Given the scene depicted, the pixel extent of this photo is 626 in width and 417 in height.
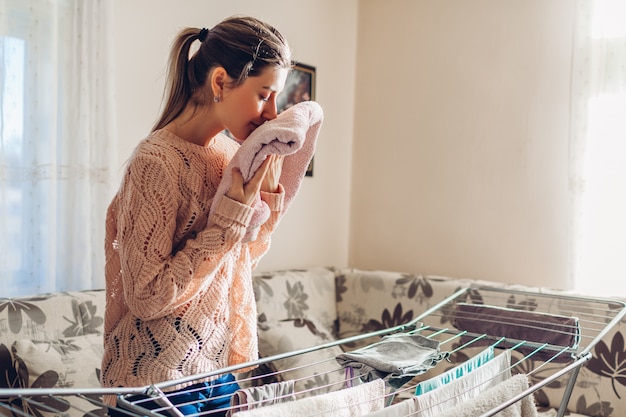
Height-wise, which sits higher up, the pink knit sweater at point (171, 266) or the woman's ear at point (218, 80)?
the woman's ear at point (218, 80)

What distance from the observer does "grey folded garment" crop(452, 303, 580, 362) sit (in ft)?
5.16

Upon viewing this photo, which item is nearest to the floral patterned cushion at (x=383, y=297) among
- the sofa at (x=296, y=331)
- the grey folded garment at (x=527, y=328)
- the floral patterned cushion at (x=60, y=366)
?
the sofa at (x=296, y=331)

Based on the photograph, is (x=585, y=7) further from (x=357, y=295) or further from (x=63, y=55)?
(x=63, y=55)

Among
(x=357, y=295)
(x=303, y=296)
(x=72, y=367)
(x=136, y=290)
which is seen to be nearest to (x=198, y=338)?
(x=136, y=290)

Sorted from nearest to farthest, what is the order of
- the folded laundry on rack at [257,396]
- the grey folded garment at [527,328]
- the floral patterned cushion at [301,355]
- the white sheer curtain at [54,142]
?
the folded laundry on rack at [257,396]
the grey folded garment at [527,328]
the white sheer curtain at [54,142]
the floral patterned cushion at [301,355]

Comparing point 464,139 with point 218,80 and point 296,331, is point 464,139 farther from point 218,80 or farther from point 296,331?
point 218,80

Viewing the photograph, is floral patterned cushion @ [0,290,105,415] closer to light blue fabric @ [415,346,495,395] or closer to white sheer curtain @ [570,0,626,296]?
light blue fabric @ [415,346,495,395]

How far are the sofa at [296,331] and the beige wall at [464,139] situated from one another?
307 millimetres

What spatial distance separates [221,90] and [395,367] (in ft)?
1.93

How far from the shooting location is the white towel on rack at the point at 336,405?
100cm

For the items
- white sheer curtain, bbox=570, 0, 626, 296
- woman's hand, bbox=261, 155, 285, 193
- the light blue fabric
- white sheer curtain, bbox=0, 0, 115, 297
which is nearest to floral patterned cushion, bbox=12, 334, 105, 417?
white sheer curtain, bbox=0, 0, 115, 297

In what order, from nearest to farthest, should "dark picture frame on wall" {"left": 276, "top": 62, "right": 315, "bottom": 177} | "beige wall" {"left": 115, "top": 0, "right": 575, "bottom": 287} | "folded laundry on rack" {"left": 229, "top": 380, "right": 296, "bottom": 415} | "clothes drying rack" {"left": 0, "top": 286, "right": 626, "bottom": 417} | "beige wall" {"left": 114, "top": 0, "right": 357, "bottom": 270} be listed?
"clothes drying rack" {"left": 0, "top": 286, "right": 626, "bottom": 417}, "folded laundry on rack" {"left": 229, "top": 380, "right": 296, "bottom": 415}, "beige wall" {"left": 114, "top": 0, "right": 357, "bottom": 270}, "beige wall" {"left": 115, "top": 0, "right": 575, "bottom": 287}, "dark picture frame on wall" {"left": 276, "top": 62, "right": 315, "bottom": 177}

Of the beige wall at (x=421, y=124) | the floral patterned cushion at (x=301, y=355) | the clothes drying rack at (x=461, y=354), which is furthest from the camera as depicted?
the beige wall at (x=421, y=124)

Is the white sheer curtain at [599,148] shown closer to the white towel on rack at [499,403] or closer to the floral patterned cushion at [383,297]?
the floral patterned cushion at [383,297]
